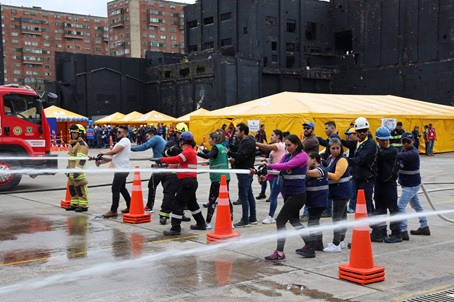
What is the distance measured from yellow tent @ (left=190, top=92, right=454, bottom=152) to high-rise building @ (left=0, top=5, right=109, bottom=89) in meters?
89.9

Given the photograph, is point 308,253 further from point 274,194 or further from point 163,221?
point 163,221

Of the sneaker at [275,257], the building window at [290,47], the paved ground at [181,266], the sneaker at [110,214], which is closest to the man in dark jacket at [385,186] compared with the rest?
the paved ground at [181,266]

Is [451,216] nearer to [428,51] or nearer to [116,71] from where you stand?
[428,51]

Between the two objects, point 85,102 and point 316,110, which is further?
point 85,102

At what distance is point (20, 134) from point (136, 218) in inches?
273

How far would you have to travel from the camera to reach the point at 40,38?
12288cm

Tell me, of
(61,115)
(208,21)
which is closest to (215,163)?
(61,115)

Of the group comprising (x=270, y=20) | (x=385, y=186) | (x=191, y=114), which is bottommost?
(x=385, y=186)

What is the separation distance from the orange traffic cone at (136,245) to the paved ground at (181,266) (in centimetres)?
2

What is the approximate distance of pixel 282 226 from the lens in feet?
Result: 22.7

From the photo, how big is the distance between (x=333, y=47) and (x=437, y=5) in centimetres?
1363

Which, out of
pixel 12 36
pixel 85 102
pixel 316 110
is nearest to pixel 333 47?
pixel 85 102

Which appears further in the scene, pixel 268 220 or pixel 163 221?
pixel 268 220

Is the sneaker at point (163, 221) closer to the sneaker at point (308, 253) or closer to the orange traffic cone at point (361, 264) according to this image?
the sneaker at point (308, 253)
